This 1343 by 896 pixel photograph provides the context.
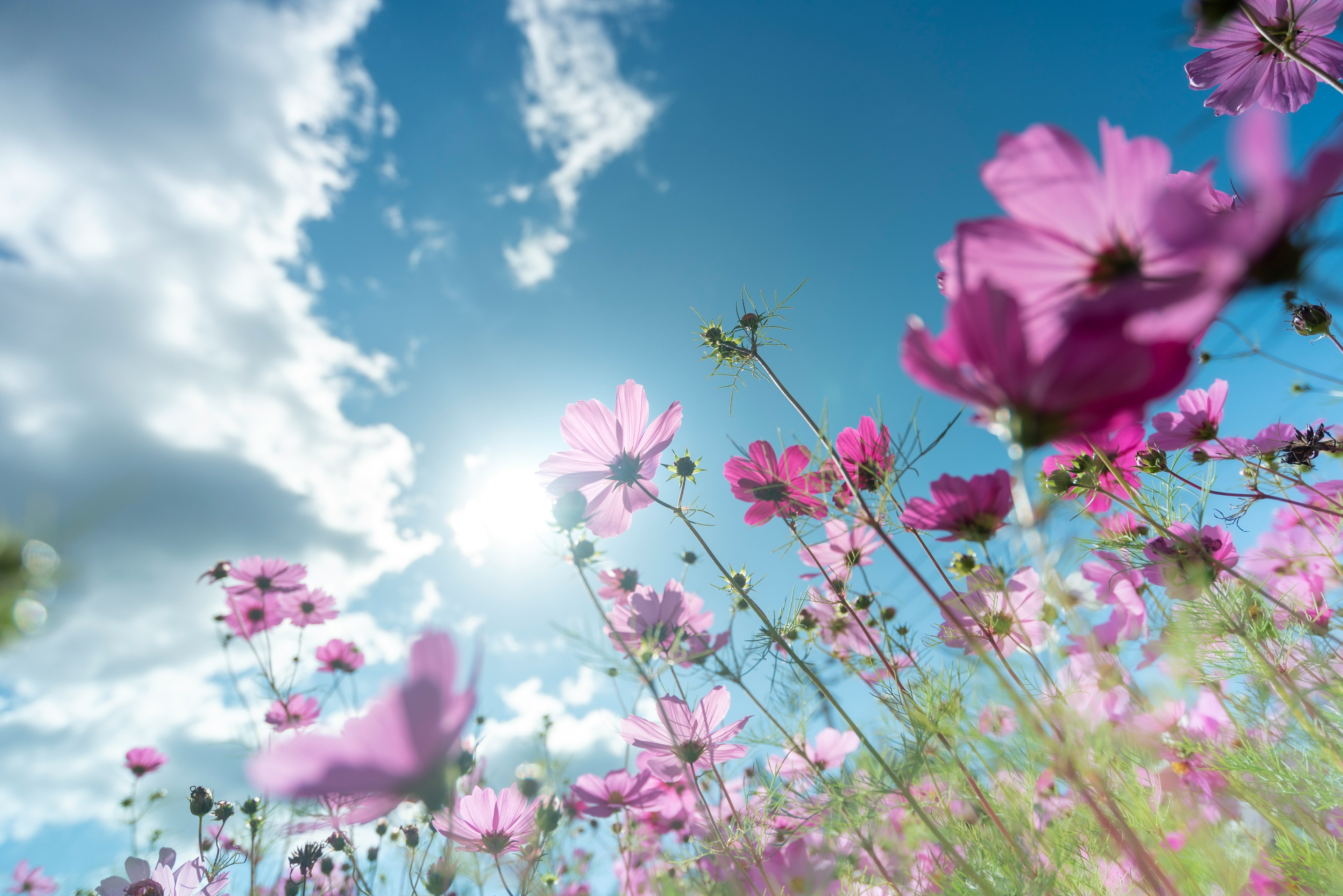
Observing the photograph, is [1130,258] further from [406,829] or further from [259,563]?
[259,563]

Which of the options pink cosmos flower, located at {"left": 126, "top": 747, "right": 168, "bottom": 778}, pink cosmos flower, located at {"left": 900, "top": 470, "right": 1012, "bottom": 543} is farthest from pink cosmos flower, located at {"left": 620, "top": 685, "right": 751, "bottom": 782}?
pink cosmos flower, located at {"left": 126, "top": 747, "right": 168, "bottom": 778}

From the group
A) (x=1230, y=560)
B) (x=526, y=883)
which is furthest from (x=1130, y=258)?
(x=526, y=883)

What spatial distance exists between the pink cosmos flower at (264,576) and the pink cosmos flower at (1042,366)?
7.91ft

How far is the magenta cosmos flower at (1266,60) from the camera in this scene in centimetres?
91

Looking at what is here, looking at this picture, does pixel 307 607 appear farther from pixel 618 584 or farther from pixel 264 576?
pixel 618 584

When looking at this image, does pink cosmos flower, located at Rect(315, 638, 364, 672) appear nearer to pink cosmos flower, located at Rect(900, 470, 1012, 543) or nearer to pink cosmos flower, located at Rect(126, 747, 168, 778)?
pink cosmos flower, located at Rect(126, 747, 168, 778)

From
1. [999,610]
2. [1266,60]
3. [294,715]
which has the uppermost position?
[294,715]

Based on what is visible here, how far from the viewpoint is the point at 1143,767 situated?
1.13 metres

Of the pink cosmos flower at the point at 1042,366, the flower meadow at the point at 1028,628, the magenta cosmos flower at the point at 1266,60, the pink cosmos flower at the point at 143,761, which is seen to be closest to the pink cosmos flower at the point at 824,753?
the flower meadow at the point at 1028,628

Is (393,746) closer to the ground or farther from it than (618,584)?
closer to the ground

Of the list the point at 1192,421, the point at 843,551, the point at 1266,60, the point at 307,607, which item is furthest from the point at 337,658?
the point at 1266,60

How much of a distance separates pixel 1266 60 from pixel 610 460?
1.38m

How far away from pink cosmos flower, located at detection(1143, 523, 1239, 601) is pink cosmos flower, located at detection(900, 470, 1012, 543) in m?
0.46

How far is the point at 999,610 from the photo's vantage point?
1130 mm
